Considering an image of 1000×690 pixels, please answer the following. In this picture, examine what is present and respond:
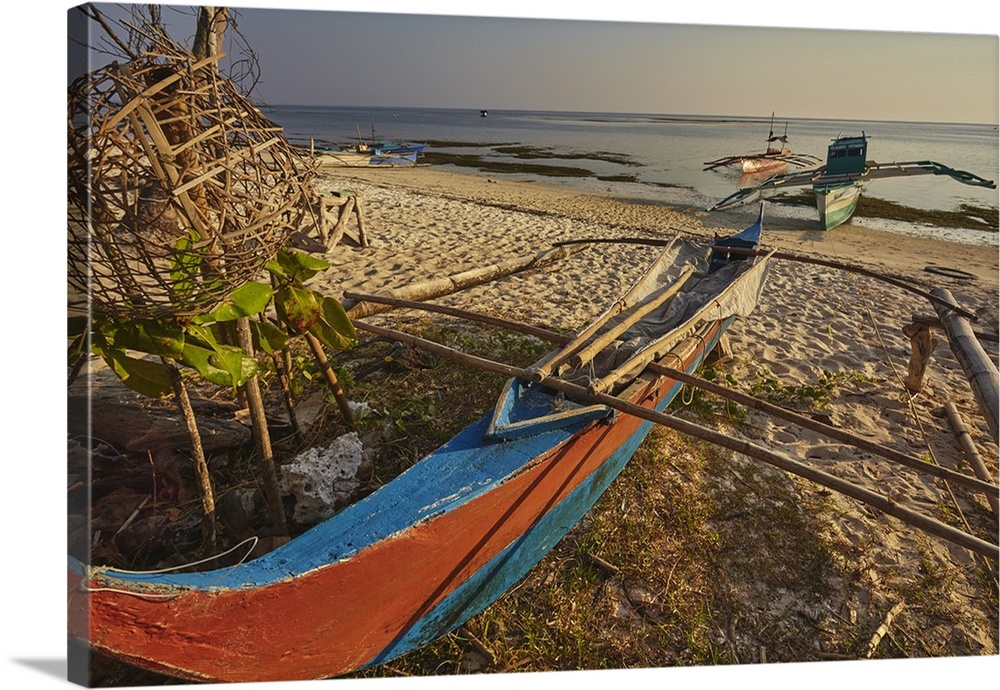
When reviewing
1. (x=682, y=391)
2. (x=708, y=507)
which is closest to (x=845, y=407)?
(x=682, y=391)

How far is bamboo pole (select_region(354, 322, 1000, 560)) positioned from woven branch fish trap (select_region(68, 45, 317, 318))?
3.09 ft

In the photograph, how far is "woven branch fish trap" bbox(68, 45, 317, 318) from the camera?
129 centimetres

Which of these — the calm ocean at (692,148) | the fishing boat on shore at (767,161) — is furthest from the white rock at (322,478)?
the fishing boat on shore at (767,161)

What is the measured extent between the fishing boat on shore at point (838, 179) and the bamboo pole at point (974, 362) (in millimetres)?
1752

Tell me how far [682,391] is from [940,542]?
1.20 meters

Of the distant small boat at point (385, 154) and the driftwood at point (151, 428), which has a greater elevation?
the distant small boat at point (385, 154)

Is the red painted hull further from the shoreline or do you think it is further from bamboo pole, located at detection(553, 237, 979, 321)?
the shoreline

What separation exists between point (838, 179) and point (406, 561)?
631 centimetres

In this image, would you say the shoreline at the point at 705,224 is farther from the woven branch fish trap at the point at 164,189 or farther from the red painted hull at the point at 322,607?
the red painted hull at the point at 322,607

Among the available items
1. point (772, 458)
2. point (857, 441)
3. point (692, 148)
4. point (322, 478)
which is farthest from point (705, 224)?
point (322, 478)

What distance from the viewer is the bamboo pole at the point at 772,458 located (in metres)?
1.53


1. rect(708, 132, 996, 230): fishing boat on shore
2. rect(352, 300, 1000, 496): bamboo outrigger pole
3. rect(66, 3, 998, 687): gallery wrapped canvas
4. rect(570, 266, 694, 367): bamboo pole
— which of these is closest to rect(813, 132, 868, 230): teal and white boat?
rect(708, 132, 996, 230): fishing boat on shore

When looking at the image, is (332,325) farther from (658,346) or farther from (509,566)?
(658,346)

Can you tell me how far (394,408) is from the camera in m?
2.79
